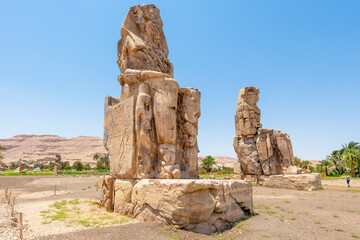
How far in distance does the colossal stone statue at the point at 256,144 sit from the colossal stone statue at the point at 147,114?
8.94 meters

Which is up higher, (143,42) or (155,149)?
(143,42)

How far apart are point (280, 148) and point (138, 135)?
36.3 ft

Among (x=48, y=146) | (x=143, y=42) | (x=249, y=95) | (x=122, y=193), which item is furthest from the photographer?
(x=48, y=146)

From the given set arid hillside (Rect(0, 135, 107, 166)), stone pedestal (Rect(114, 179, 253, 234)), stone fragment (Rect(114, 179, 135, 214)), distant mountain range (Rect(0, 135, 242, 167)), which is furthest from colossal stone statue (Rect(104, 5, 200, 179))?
arid hillside (Rect(0, 135, 107, 166))

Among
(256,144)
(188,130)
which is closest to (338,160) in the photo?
(256,144)

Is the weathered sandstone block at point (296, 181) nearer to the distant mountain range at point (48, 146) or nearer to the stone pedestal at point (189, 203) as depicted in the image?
the stone pedestal at point (189, 203)

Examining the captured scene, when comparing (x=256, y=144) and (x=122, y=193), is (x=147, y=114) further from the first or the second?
(x=256, y=144)

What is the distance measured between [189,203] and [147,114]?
9.36 feet

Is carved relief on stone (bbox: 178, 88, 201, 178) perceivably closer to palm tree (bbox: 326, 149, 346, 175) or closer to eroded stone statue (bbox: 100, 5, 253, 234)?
eroded stone statue (bbox: 100, 5, 253, 234)

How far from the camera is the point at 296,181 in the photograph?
498 inches

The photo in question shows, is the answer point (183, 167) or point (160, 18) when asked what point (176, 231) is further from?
point (160, 18)

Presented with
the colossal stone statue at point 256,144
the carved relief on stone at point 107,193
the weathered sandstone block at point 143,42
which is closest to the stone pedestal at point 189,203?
the carved relief on stone at point 107,193

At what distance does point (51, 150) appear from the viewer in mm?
134375

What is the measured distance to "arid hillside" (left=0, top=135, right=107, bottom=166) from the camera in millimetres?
127250
